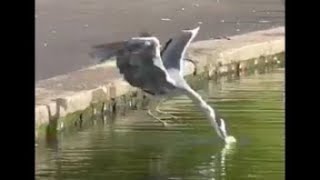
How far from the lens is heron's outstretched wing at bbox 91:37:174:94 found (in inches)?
108

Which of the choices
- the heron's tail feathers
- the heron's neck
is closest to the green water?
the heron's neck

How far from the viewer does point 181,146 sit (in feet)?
8.95

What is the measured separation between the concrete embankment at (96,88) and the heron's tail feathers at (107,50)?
0.03 meters

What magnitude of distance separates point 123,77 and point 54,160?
0.34 m

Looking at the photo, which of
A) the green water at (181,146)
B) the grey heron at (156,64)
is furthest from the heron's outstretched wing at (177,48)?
the green water at (181,146)

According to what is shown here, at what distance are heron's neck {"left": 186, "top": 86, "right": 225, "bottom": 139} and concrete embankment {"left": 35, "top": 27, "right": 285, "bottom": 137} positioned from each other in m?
0.07

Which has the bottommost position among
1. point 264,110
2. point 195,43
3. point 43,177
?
point 43,177

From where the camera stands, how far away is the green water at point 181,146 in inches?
107

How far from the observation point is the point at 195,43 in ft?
8.98

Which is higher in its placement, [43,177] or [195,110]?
[195,110]

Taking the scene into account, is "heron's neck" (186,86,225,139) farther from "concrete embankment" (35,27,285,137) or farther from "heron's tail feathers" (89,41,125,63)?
"heron's tail feathers" (89,41,125,63)

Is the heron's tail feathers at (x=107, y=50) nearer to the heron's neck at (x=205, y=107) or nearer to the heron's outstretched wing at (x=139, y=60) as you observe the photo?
the heron's outstretched wing at (x=139, y=60)
